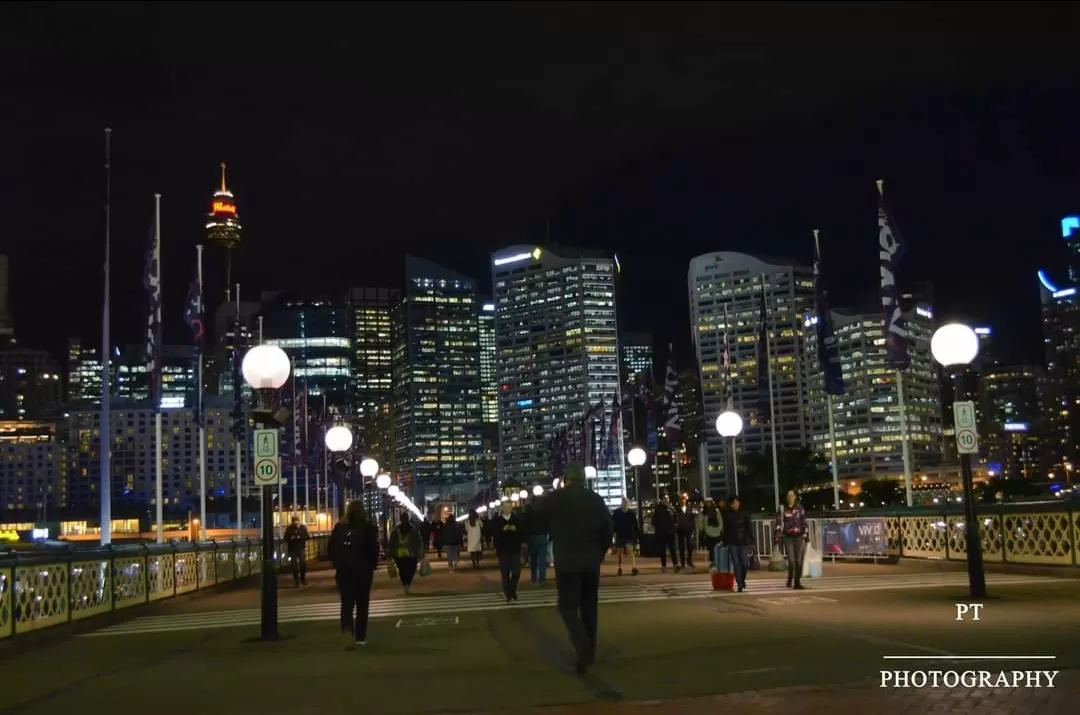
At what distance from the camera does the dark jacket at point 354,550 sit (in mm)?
13430

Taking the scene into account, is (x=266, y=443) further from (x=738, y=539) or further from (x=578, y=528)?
(x=738, y=539)

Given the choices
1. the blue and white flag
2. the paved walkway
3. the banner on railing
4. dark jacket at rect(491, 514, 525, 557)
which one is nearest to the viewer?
the paved walkway

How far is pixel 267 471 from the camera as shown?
48.1ft

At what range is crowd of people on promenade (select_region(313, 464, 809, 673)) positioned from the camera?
32.9 ft

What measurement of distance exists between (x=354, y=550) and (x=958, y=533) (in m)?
14.5

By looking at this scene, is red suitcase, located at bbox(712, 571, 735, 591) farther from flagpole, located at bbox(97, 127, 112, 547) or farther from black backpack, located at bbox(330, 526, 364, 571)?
flagpole, located at bbox(97, 127, 112, 547)

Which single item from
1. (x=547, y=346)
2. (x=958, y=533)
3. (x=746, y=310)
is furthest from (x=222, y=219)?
(x=958, y=533)

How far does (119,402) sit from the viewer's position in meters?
144

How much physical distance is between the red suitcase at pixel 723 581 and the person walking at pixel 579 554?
9193 millimetres

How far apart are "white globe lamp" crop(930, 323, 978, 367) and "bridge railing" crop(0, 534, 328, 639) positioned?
12487 mm

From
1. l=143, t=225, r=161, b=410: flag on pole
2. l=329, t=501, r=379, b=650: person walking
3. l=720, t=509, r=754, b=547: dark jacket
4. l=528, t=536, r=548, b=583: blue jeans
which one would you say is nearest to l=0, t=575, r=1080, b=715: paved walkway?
l=329, t=501, r=379, b=650: person walking

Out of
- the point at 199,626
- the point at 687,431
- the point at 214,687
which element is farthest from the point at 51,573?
the point at 687,431

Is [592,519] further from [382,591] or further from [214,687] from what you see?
[382,591]

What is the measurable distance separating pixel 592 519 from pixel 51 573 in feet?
31.1
